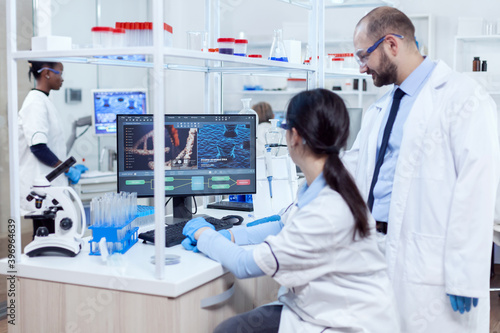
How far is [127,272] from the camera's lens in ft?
5.51

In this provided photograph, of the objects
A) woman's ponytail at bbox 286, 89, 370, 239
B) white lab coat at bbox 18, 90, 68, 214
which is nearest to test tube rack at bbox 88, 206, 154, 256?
woman's ponytail at bbox 286, 89, 370, 239

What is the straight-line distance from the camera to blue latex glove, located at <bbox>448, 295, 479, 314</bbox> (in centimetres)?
181

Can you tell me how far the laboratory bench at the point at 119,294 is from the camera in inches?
63.6

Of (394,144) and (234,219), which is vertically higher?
(394,144)

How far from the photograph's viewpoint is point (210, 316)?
1778mm

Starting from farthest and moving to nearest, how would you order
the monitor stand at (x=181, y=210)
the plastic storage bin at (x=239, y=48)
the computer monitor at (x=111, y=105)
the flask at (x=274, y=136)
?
the computer monitor at (x=111, y=105), the flask at (x=274, y=136), the monitor stand at (x=181, y=210), the plastic storage bin at (x=239, y=48)

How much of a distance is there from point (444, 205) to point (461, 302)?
0.30 m

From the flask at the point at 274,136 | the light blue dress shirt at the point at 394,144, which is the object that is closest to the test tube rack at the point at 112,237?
the light blue dress shirt at the point at 394,144

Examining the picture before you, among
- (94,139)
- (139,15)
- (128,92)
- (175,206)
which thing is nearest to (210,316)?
(175,206)

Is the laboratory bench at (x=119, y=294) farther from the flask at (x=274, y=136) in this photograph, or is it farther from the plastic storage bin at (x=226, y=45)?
the flask at (x=274, y=136)

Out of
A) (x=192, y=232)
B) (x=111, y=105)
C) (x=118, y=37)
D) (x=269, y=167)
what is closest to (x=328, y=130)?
(x=192, y=232)

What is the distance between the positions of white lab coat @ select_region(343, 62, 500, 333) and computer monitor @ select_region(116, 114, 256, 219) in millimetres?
715

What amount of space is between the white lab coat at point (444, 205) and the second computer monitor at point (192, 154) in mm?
712

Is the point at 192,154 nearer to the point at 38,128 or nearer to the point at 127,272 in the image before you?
the point at 127,272
